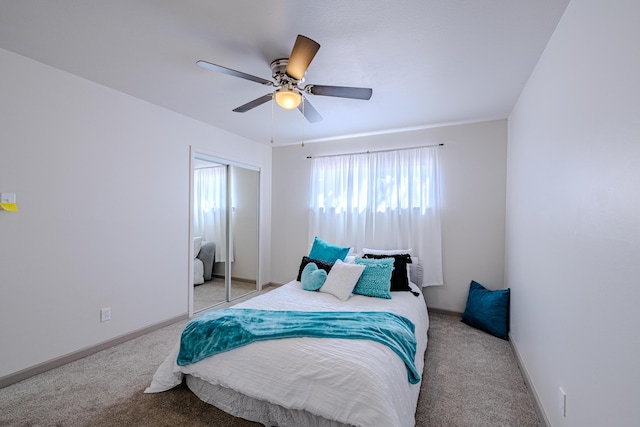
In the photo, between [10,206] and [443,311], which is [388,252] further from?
[10,206]

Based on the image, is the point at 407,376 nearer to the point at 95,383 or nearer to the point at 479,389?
the point at 479,389

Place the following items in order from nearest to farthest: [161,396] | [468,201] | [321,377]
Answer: [321,377]
[161,396]
[468,201]

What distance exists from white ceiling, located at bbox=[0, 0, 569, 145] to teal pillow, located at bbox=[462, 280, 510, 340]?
2.09 metres

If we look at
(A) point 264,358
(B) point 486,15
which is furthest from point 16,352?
(B) point 486,15

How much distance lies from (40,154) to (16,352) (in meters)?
1.56

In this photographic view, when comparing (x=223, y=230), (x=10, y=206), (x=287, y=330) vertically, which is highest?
(x=10, y=206)

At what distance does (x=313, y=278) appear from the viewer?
9.87 feet

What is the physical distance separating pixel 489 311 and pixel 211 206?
3.76m

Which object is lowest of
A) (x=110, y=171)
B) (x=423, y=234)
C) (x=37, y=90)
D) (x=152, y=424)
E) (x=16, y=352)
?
(x=152, y=424)

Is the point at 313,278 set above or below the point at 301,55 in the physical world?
→ below

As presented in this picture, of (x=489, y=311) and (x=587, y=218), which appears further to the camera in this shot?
(x=489, y=311)

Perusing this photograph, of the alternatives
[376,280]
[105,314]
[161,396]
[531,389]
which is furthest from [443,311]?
[105,314]

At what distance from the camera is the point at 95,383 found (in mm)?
2146

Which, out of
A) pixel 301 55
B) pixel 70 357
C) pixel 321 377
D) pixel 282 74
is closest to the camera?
pixel 321 377
